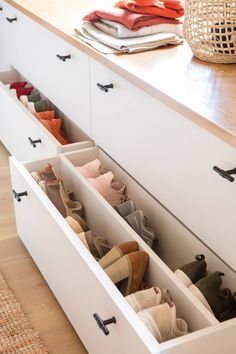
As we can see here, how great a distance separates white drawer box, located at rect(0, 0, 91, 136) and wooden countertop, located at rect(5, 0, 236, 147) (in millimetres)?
95

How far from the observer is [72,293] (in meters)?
1.55

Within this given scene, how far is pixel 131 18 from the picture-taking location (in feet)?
5.69

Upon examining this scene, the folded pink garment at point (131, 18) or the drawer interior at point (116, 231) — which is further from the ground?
the folded pink garment at point (131, 18)

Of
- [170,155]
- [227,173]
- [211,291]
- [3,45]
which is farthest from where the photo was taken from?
[3,45]

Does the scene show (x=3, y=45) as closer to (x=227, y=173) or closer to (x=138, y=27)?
(x=138, y=27)

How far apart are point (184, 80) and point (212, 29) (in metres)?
0.18

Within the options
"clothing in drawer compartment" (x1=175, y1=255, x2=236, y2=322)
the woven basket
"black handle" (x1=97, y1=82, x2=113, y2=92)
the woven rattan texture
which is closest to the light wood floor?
the woven rattan texture

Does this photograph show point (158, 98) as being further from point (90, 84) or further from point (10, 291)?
point (10, 291)

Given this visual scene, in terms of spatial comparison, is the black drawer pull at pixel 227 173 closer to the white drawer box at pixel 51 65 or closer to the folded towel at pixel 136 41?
the folded towel at pixel 136 41

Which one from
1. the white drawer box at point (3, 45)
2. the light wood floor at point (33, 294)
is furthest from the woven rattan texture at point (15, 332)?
the white drawer box at point (3, 45)

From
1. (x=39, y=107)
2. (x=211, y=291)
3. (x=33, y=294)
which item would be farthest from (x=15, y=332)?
(x=39, y=107)

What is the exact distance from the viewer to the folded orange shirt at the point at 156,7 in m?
1.76

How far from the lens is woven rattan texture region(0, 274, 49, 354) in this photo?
5.10ft

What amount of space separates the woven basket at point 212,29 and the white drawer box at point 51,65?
0.42 meters
